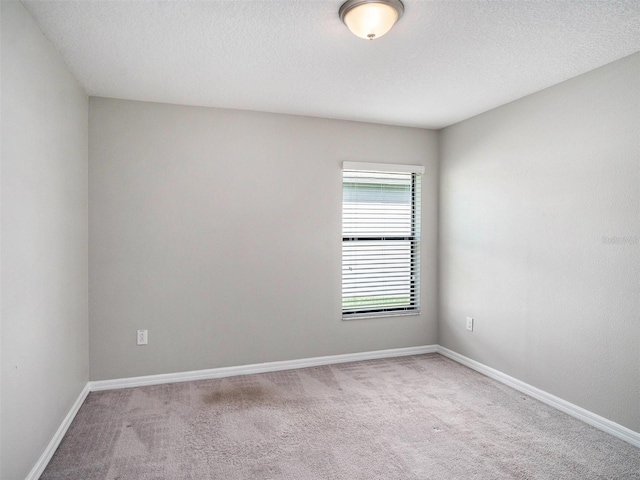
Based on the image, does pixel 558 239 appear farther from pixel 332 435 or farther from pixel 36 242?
pixel 36 242

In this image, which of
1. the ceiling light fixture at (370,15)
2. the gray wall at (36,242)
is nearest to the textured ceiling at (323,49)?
the ceiling light fixture at (370,15)

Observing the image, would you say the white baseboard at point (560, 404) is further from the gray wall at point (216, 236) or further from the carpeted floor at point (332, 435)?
the gray wall at point (216, 236)

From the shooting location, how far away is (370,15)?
1.98 metres

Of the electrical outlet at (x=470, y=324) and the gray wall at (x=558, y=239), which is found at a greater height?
the gray wall at (x=558, y=239)

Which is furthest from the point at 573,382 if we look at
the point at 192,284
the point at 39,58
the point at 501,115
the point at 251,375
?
the point at 39,58

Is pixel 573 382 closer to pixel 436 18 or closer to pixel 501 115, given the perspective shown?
pixel 501 115

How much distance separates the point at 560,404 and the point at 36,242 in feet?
12.1

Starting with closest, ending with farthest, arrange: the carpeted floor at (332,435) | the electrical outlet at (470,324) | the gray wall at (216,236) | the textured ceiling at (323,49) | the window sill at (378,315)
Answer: the textured ceiling at (323,49) < the carpeted floor at (332,435) < the gray wall at (216,236) < the electrical outlet at (470,324) < the window sill at (378,315)

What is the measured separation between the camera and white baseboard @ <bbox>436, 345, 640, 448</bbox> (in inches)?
102

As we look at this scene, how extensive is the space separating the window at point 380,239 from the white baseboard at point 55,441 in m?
2.39

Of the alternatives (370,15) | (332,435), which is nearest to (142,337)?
(332,435)

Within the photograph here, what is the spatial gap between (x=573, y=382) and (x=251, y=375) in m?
2.63

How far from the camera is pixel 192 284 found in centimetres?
359

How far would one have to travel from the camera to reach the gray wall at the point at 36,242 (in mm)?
1863
